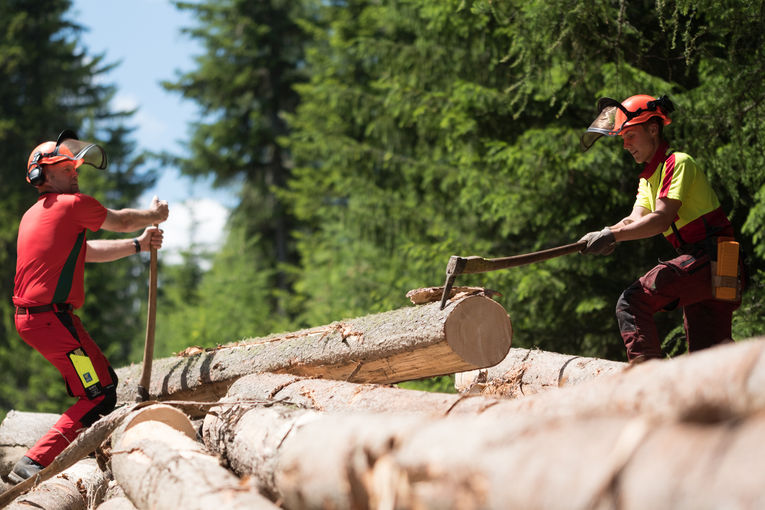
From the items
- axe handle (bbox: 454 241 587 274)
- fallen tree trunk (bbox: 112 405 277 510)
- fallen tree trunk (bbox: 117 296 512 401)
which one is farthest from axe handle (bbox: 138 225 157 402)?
axe handle (bbox: 454 241 587 274)

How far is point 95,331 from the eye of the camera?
19734 mm

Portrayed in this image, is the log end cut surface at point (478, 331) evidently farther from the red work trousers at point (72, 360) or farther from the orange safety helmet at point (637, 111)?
the red work trousers at point (72, 360)

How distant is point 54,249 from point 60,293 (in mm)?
329

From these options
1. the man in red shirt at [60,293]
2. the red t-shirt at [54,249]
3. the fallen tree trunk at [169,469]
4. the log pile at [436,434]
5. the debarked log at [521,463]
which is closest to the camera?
the debarked log at [521,463]

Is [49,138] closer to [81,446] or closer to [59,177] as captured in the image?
[59,177]

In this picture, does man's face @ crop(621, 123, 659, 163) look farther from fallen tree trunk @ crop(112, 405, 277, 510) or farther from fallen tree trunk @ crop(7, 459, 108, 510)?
fallen tree trunk @ crop(7, 459, 108, 510)

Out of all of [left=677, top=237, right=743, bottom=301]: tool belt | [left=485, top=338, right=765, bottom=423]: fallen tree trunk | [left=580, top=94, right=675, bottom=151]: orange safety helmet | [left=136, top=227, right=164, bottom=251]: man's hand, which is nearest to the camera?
[left=485, top=338, right=765, bottom=423]: fallen tree trunk

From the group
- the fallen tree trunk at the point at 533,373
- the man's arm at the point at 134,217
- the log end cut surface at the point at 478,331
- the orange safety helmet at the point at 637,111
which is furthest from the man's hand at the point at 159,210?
the orange safety helmet at the point at 637,111

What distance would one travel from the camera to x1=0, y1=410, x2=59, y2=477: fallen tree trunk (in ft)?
21.8

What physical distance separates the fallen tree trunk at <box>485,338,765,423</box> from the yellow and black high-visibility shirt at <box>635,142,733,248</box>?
2.20 metres

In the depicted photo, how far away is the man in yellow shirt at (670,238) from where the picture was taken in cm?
438

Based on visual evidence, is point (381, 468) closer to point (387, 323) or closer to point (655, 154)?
point (387, 323)

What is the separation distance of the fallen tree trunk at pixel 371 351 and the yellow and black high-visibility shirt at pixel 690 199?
1.30 m

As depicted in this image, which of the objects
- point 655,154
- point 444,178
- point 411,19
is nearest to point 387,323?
point 655,154
